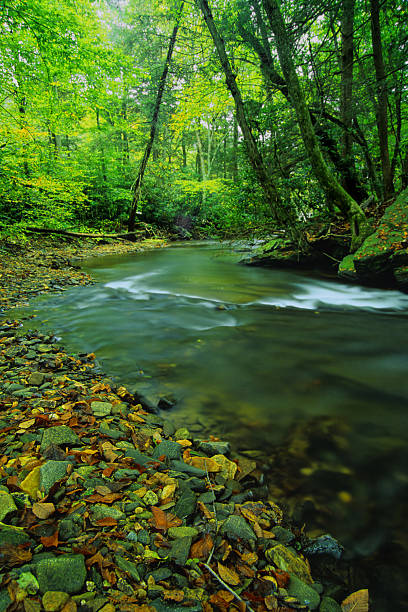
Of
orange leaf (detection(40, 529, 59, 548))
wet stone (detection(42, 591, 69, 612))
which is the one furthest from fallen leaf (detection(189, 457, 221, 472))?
wet stone (detection(42, 591, 69, 612))

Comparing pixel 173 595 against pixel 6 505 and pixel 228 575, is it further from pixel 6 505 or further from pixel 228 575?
pixel 6 505

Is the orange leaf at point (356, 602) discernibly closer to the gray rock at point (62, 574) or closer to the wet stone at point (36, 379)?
the gray rock at point (62, 574)

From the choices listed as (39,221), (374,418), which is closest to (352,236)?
(374,418)

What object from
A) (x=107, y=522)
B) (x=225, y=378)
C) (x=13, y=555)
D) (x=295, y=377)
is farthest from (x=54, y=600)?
(x=295, y=377)

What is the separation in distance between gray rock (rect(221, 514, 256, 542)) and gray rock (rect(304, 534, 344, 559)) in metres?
0.30

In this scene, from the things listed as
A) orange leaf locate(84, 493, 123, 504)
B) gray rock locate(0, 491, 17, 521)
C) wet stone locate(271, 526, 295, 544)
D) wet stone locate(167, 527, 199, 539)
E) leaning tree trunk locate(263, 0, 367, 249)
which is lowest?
wet stone locate(271, 526, 295, 544)

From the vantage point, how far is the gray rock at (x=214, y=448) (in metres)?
2.17

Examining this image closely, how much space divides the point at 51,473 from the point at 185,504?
2.31 feet

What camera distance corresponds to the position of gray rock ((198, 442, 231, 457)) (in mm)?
2166

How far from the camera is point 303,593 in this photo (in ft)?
4.28

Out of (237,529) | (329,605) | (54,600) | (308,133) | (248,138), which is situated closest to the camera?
(54,600)

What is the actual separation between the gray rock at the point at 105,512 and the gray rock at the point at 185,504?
286mm

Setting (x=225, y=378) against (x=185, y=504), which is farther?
(x=225, y=378)

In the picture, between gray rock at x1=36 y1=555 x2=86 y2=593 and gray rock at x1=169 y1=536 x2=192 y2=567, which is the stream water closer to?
gray rock at x1=169 y1=536 x2=192 y2=567
